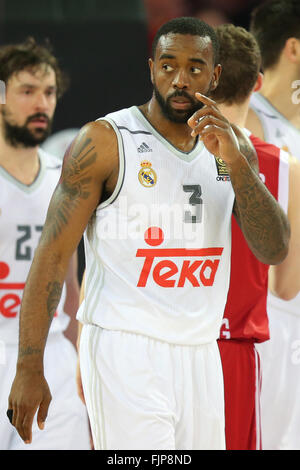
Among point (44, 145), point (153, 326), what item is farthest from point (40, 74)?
point (153, 326)

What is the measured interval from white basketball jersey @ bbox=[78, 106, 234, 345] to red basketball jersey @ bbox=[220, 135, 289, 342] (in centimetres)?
51

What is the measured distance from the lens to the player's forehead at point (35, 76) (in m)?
5.38

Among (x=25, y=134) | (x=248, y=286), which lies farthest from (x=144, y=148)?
(x=25, y=134)

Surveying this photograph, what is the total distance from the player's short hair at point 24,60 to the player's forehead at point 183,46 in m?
2.10

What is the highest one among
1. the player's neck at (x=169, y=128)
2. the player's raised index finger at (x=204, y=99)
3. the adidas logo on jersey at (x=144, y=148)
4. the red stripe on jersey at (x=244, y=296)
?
the player's raised index finger at (x=204, y=99)

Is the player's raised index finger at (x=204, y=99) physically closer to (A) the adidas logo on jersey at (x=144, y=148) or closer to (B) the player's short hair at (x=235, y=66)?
(A) the adidas logo on jersey at (x=144, y=148)

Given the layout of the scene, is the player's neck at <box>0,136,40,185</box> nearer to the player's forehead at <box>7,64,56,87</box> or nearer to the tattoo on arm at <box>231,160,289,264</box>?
the player's forehead at <box>7,64,56,87</box>

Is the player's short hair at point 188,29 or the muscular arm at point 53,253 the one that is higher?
the player's short hair at point 188,29

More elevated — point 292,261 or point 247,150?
point 247,150

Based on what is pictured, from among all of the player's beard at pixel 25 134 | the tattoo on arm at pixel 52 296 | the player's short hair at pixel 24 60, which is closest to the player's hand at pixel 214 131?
the tattoo on arm at pixel 52 296

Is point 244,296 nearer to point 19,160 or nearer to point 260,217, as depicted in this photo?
point 260,217

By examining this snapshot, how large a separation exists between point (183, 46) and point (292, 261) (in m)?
1.32

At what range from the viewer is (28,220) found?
5031mm

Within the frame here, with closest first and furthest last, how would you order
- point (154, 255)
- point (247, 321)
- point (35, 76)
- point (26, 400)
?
1. point (26, 400)
2. point (154, 255)
3. point (247, 321)
4. point (35, 76)
